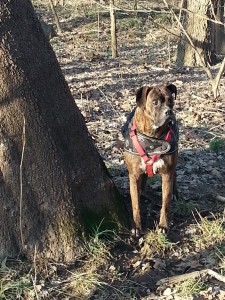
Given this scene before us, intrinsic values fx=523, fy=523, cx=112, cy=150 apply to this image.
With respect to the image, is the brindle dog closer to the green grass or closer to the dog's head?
the dog's head

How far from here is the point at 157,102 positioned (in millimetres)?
4367

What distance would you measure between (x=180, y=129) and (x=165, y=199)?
11.3 ft

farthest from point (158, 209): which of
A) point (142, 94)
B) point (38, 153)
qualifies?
point (38, 153)

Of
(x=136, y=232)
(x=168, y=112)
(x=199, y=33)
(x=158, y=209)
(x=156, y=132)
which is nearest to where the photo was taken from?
(x=168, y=112)

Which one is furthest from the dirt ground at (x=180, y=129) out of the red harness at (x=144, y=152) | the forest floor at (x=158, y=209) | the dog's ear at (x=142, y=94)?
the dog's ear at (x=142, y=94)

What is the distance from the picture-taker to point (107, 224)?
15.5ft

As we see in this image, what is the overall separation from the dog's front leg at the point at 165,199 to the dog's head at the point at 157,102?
1.95 feet

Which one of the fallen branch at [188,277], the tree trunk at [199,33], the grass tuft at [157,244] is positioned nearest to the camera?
the fallen branch at [188,277]

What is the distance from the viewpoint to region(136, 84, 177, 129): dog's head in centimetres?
437

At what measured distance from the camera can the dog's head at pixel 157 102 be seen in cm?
437

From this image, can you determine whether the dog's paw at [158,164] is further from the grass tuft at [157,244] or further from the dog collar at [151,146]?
the grass tuft at [157,244]

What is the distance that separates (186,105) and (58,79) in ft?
17.6

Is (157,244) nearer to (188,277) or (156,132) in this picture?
(188,277)

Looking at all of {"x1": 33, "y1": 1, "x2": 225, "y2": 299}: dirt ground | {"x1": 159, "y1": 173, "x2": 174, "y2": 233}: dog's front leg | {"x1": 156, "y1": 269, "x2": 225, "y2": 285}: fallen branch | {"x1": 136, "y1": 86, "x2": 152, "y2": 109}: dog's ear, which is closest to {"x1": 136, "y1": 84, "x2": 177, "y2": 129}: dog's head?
{"x1": 136, "y1": 86, "x2": 152, "y2": 109}: dog's ear
